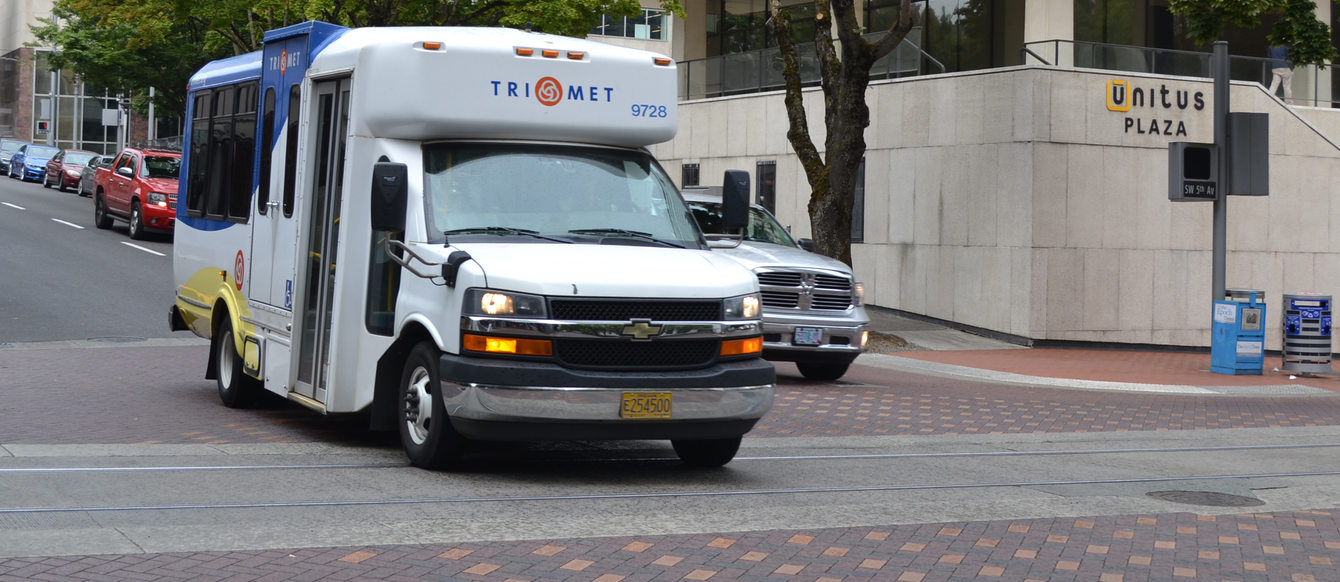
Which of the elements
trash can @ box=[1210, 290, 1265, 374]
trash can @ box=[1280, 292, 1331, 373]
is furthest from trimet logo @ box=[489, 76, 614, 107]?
trash can @ box=[1280, 292, 1331, 373]

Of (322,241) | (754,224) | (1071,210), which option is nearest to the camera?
(322,241)

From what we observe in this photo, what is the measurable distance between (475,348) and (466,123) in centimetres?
160

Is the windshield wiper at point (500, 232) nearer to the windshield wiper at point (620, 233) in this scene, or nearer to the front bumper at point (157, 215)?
the windshield wiper at point (620, 233)

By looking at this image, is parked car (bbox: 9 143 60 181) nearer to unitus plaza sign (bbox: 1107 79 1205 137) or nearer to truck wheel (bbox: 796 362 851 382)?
unitus plaza sign (bbox: 1107 79 1205 137)

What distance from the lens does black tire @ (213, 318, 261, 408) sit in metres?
12.0

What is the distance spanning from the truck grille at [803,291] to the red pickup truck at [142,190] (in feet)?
62.7

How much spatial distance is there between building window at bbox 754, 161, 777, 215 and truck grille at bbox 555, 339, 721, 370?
66.3 ft

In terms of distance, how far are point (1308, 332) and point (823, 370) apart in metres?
7.27

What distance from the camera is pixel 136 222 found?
31.8m

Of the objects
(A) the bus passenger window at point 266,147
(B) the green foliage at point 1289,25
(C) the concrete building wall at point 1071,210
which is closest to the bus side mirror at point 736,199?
(A) the bus passenger window at point 266,147

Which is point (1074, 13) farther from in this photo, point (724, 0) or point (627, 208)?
point (627, 208)

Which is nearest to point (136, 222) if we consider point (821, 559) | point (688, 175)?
point (688, 175)

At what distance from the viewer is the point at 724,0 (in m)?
36.6

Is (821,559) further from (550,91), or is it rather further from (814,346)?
(814,346)
